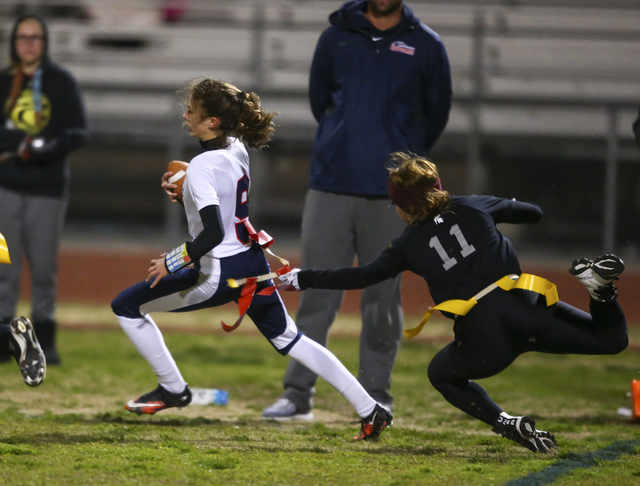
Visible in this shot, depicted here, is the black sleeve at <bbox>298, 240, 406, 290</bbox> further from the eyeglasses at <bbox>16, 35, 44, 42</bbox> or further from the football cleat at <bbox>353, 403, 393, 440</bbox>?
the eyeglasses at <bbox>16, 35, 44, 42</bbox>

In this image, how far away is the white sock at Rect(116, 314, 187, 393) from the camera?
4023 millimetres

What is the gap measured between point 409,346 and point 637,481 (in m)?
4.25

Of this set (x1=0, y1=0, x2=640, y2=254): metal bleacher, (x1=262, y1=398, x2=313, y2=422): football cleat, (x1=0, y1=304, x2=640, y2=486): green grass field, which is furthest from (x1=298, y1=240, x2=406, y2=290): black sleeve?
(x1=0, y1=0, x2=640, y2=254): metal bleacher

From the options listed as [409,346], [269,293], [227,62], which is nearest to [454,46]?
[227,62]

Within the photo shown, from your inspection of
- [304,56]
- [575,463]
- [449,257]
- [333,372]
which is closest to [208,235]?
[333,372]

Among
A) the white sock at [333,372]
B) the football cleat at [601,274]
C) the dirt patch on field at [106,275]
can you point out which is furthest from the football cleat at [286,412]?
the dirt patch on field at [106,275]

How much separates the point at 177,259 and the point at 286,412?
127 centimetres

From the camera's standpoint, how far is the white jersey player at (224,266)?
3846mm

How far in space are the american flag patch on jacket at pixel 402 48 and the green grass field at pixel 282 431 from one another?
6.04 feet

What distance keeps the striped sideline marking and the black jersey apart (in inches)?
30.3

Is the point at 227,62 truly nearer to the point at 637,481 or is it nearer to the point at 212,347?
the point at 212,347

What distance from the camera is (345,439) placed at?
159 inches

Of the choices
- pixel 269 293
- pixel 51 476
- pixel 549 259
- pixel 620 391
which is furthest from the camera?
pixel 549 259

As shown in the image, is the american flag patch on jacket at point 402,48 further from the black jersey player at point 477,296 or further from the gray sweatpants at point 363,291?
the black jersey player at point 477,296
